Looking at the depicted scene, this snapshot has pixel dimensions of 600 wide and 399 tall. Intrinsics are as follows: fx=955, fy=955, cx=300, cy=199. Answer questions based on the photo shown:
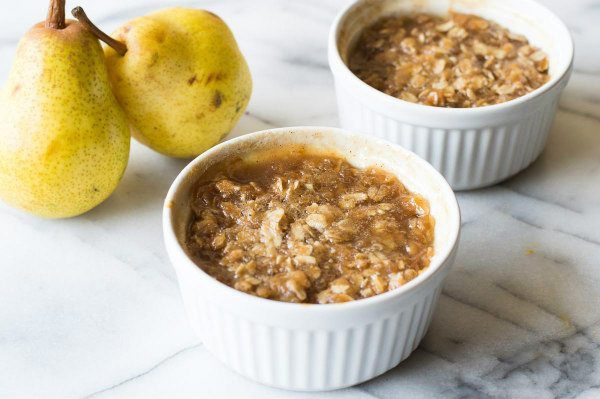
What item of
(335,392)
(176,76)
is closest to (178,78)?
(176,76)

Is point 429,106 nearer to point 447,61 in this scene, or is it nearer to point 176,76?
point 447,61

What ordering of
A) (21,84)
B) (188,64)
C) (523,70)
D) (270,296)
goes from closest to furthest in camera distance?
(270,296) → (21,84) → (188,64) → (523,70)

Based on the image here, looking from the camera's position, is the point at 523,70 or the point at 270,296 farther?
the point at 523,70

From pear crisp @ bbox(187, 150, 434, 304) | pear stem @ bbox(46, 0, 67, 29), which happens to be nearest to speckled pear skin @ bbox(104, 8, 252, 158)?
pear stem @ bbox(46, 0, 67, 29)

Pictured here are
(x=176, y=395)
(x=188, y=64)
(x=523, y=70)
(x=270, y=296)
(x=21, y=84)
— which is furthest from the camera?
(x=523, y=70)

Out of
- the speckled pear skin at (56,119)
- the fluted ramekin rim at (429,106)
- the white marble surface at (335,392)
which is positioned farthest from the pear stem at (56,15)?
the fluted ramekin rim at (429,106)

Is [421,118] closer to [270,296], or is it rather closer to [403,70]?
[403,70]

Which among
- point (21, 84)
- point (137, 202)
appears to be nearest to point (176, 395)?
point (137, 202)
